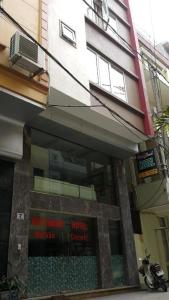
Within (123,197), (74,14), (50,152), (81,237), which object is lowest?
(81,237)

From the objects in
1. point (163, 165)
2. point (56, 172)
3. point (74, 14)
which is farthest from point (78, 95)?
point (163, 165)

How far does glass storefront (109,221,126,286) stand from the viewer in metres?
10.4

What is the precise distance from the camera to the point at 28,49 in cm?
725

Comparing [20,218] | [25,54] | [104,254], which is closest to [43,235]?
[20,218]

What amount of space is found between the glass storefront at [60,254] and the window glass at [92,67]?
473cm

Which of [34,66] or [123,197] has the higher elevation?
[34,66]

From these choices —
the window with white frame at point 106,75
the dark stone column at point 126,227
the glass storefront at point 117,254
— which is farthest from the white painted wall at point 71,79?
the glass storefront at point 117,254

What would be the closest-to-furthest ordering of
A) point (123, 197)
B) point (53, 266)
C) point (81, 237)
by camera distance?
point (53, 266), point (81, 237), point (123, 197)

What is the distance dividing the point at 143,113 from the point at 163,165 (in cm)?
225

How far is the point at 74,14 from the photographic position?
1037 cm

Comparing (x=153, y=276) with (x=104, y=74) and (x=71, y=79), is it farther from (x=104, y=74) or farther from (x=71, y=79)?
(x=104, y=74)

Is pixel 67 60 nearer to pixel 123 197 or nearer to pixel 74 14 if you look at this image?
pixel 74 14

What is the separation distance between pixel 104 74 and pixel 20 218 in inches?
241

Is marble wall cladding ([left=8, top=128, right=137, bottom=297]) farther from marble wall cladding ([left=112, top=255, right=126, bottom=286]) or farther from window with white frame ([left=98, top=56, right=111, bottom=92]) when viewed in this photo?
window with white frame ([left=98, top=56, right=111, bottom=92])
